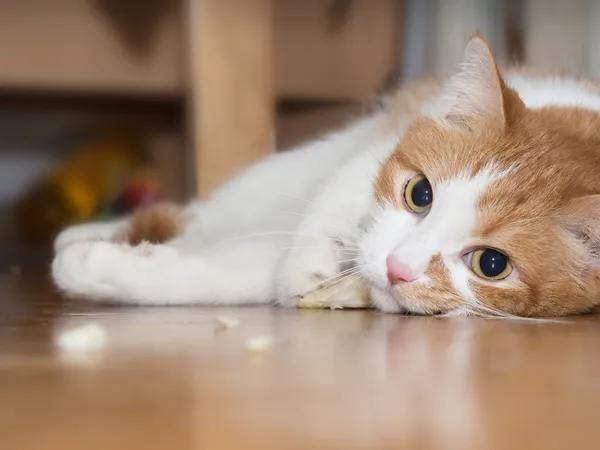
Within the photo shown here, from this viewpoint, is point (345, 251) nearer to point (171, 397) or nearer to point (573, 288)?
point (573, 288)

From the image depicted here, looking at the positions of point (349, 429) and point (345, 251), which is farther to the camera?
point (345, 251)

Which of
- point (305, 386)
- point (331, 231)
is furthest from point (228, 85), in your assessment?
point (305, 386)

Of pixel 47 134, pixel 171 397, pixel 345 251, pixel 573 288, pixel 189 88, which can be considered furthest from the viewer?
pixel 47 134

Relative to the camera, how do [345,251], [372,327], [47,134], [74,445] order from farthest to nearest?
[47,134] → [345,251] → [372,327] → [74,445]

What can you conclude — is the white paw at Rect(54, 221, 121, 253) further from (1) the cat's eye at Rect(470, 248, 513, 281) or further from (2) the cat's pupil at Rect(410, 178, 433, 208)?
(1) the cat's eye at Rect(470, 248, 513, 281)

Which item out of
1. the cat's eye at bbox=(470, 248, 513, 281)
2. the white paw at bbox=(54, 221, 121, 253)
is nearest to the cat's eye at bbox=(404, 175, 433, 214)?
the cat's eye at bbox=(470, 248, 513, 281)

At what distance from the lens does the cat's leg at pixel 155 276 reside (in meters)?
1.04

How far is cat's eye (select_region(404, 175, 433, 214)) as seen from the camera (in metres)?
1.04

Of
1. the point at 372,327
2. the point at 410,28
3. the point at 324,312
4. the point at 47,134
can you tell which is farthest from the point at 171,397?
the point at 47,134

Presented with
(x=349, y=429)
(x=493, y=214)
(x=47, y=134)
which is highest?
(x=47, y=134)

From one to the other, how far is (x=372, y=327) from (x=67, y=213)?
63.3 inches

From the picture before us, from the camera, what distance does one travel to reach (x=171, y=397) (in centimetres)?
56

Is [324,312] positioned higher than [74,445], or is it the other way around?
[324,312]

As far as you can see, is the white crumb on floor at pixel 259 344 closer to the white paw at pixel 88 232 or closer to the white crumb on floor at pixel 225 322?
the white crumb on floor at pixel 225 322
